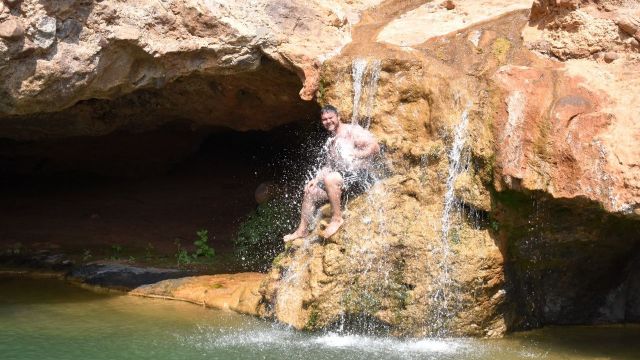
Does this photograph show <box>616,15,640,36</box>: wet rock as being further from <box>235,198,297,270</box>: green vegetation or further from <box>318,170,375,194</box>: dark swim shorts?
<box>235,198,297,270</box>: green vegetation

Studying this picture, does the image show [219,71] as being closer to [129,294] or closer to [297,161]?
[129,294]

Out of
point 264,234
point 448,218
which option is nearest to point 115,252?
point 264,234

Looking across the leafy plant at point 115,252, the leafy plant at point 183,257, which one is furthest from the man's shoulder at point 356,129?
the leafy plant at point 115,252

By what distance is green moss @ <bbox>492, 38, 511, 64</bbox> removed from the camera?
725 centimetres

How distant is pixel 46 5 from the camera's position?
6832mm

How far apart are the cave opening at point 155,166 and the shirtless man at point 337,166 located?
1.35 m

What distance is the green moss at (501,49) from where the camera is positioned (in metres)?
7.25

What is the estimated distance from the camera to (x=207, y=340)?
6.50 meters

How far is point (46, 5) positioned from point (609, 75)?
476 centimetres

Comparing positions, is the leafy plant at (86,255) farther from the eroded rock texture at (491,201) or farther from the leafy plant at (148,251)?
the eroded rock texture at (491,201)

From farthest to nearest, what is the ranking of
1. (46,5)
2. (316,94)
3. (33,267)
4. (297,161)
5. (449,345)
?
(297,161) < (33,267) < (316,94) < (46,5) < (449,345)

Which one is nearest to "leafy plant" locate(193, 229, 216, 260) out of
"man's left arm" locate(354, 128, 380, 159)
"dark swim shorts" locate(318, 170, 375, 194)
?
"dark swim shorts" locate(318, 170, 375, 194)

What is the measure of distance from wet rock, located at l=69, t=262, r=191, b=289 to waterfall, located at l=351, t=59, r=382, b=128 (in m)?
2.58

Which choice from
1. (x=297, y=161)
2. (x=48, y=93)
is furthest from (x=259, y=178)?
(x=48, y=93)
